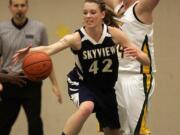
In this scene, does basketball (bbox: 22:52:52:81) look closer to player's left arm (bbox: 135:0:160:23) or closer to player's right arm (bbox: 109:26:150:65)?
player's right arm (bbox: 109:26:150:65)

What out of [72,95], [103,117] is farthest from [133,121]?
[72,95]

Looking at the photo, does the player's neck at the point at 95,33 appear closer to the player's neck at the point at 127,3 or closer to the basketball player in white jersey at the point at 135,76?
the basketball player in white jersey at the point at 135,76

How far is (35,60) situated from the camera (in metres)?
4.96

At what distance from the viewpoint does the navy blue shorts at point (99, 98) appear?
5.02 meters

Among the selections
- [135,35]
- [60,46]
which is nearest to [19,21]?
[60,46]

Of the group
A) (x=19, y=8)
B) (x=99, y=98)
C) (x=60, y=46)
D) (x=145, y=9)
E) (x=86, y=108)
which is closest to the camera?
(x=86, y=108)

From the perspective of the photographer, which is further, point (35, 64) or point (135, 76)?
point (135, 76)

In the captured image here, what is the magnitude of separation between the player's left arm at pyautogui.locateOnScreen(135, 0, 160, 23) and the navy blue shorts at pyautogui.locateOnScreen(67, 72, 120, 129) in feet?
2.58

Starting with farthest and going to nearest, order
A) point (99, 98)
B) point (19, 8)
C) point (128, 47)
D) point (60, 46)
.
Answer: point (19, 8) → point (99, 98) → point (128, 47) → point (60, 46)

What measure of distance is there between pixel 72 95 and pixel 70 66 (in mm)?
2557

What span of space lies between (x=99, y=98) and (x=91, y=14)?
2.61 ft

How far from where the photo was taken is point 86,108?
186 inches

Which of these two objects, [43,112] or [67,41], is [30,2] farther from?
[67,41]

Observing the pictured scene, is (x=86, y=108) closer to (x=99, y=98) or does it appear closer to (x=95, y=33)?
(x=99, y=98)
